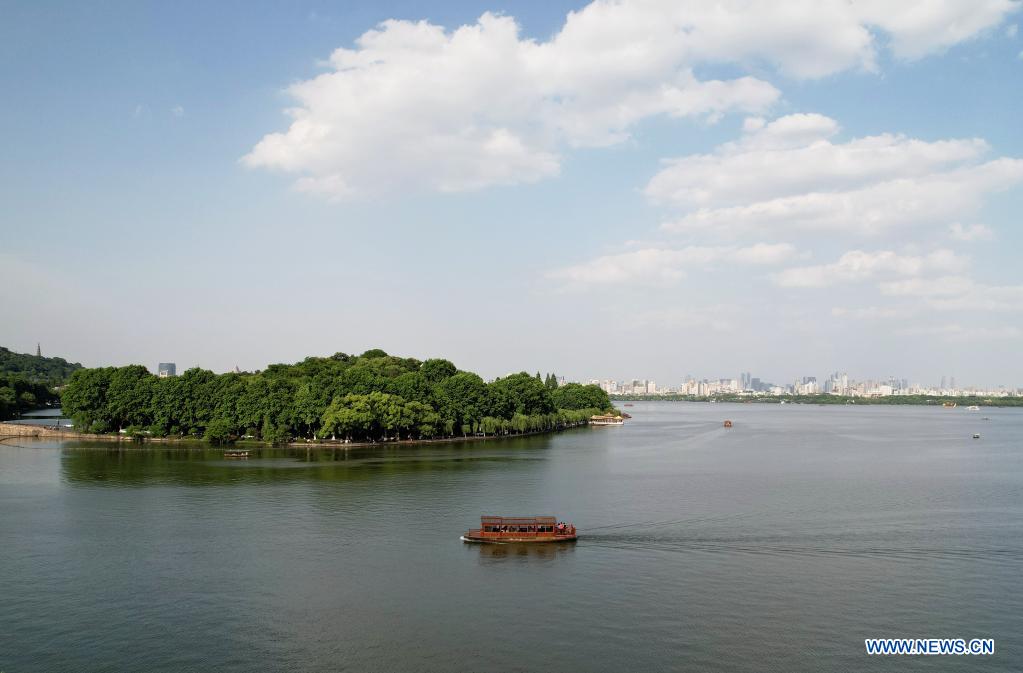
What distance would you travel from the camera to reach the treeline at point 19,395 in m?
114

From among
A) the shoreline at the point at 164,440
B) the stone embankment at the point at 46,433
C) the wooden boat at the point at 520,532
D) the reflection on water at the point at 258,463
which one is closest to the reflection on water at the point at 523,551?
the wooden boat at the point at 520,532

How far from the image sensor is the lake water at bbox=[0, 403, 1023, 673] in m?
22.2

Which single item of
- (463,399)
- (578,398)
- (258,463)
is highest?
(463,399)

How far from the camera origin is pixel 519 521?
36594 millimetres

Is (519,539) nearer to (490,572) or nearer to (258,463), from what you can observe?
(490,572)

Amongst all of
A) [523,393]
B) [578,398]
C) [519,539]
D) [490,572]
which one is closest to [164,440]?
[523,393]

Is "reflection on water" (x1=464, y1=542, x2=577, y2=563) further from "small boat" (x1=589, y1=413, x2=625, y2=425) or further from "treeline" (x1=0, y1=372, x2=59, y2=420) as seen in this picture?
"small boat" (x1=589, y1=413, x2=625, y2=425)

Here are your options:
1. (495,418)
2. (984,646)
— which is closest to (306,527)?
(984,646)

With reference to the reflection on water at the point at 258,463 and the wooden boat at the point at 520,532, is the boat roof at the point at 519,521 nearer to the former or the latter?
the wooden boat at the point at 520,532

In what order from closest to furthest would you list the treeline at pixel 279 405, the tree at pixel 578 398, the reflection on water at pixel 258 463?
the reflection on water at pixel 258 463
the treeline at pixel 279 405
the tree at pixel 578 398

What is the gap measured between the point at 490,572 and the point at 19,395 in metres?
136

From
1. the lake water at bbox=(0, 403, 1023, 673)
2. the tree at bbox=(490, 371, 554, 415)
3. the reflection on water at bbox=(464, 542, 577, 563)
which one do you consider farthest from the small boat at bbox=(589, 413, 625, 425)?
the reflection on water at bbox=(464, 542, 577, 563)

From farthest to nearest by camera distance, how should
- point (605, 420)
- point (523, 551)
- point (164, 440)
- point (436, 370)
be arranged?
point (605, 420) < point (436, 370) < point (164, 440) < point (523, 551)

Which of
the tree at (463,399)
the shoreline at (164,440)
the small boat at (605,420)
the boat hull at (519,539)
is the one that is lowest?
the small boat at (605,420)
